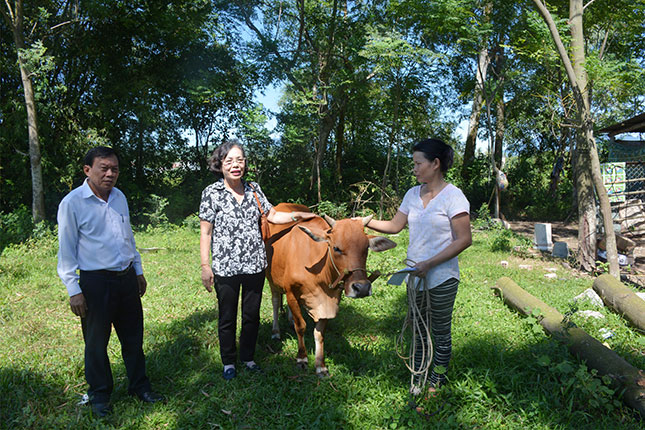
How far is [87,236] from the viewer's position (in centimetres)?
288

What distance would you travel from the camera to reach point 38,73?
9891mm

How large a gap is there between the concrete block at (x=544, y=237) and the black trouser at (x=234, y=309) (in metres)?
8.18

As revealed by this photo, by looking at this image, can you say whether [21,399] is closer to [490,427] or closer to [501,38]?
[490,427]

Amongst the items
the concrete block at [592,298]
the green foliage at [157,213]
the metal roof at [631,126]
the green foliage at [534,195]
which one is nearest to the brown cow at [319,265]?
the concrete block at [592,298]

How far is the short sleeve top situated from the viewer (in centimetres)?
284

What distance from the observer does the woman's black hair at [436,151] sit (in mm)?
2861

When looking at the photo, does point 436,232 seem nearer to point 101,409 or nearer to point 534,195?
point 101,409

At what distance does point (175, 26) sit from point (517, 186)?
1567cm

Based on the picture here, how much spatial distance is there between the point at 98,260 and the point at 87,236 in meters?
0.18

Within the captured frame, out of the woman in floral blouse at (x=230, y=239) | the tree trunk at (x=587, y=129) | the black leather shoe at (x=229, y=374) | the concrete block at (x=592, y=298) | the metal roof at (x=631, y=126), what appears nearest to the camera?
the woman in floral blouse at (x=230, y=239)

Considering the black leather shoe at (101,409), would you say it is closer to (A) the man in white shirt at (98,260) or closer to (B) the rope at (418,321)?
(A) the man in white shirt at (98,260)

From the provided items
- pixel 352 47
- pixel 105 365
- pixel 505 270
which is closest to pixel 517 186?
pixel 352 47

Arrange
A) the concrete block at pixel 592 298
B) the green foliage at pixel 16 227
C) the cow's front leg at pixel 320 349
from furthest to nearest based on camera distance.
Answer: the green foliage at pixel 16 227 < the concrete block at pixel 592 298 < the cow's front leg at pixel 320 349

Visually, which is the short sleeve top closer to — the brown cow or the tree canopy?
the brown cow
